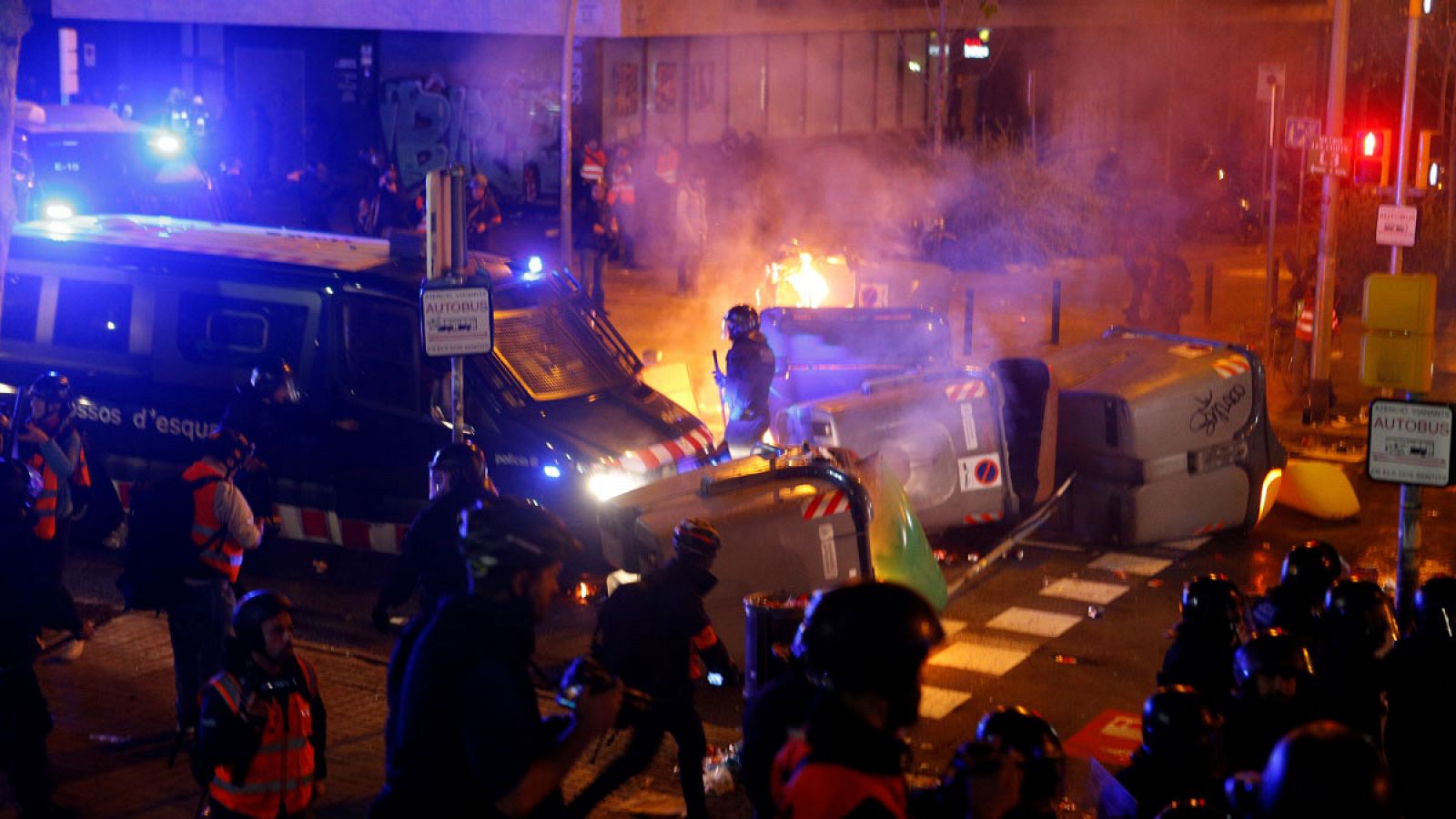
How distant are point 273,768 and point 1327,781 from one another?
353 cm

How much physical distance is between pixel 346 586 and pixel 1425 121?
1170 inches

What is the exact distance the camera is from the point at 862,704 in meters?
3.40

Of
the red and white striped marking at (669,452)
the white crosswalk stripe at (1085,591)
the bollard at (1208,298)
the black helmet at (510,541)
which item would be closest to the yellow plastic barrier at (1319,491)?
the white crosswalk stripe at (1085,591)

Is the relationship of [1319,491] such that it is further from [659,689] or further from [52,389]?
[52,389]

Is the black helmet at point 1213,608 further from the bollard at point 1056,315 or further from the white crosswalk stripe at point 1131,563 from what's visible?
the bollard at point 1056,315

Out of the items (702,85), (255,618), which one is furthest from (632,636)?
(702,85)

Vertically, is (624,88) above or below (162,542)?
above

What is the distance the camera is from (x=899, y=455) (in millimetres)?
10961

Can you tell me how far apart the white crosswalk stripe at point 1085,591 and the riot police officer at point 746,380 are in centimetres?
237

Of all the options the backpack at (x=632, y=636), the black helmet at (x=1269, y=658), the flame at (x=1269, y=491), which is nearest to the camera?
the black helmet at (x=1269, y=658)

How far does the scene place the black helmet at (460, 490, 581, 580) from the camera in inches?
152

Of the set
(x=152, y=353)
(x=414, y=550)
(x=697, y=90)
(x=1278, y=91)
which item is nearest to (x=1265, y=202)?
(x=697, y=90)

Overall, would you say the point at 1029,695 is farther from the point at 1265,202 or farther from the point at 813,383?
the point at 1265,202

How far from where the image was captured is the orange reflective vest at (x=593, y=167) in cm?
2422
